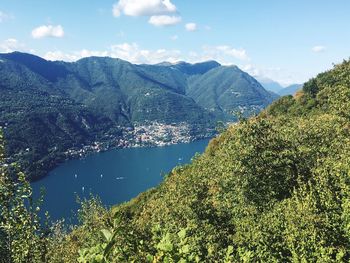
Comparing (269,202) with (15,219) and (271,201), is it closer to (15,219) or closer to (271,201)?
(271,201)

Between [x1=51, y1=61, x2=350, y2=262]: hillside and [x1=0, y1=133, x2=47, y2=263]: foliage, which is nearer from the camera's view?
[x1=0, y1=133, x2=47, y2=263]: foliage

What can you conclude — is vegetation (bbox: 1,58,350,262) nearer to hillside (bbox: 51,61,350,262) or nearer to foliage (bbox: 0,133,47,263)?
hillside (bbox: 51,61,350,262)

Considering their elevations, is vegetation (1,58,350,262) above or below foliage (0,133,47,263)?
below

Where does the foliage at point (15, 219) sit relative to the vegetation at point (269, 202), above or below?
above

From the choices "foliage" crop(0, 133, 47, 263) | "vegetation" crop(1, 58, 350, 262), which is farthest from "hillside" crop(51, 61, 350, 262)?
"foliage" crop(0, 133, 47, 263)

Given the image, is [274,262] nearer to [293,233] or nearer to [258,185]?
[293,233]

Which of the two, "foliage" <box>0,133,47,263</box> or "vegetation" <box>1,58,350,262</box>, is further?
"vegetation" <box>1,58,350,262</box>

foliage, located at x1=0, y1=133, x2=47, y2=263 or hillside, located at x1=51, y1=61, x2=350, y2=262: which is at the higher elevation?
foliage, located at x1=0, y1=133, x2=47, y2=263

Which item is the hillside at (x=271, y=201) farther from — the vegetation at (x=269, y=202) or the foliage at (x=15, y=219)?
the foliage at (x=15, y=219)

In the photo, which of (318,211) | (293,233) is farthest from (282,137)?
(293,233)

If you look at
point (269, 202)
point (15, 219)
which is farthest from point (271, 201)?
point (15, 219)

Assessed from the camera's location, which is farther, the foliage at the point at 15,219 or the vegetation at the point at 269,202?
the vegetation at the point at 269,202

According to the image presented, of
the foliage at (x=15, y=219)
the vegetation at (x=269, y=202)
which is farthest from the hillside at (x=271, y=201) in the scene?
the foliage at (x=15, y=219)
